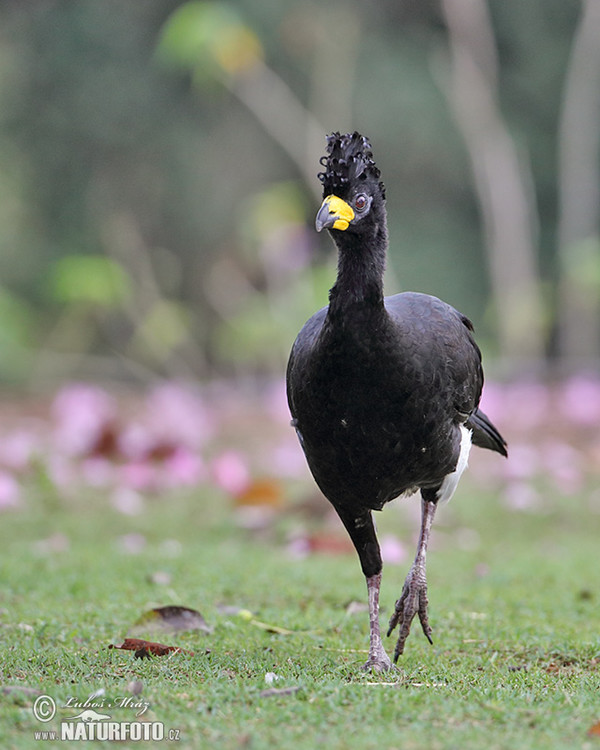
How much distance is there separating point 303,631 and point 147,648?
87cm

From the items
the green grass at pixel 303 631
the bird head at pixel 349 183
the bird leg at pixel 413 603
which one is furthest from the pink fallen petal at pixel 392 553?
the bird head at pixel 349 183

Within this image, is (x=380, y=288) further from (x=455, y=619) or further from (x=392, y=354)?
(x=455, y=619)

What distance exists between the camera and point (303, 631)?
170 inches

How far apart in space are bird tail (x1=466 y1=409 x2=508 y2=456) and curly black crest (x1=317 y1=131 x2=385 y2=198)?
118cm

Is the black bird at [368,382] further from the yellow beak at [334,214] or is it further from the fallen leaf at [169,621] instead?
the fallen leaf at [169,621]

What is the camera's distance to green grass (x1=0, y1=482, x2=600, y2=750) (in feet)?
9.34

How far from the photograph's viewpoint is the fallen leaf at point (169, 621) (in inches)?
163

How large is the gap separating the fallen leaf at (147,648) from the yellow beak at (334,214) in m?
1.52

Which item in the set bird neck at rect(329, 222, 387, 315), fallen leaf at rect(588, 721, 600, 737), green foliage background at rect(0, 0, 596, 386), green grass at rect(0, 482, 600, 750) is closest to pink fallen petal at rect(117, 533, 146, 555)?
green grass at rect(0, 482, 600, 750)

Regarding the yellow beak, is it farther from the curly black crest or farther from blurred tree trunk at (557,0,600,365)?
blurred tree trunk at (557,0,600,365)

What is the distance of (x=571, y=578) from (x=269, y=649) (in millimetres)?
2307

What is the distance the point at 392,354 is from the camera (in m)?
3.67

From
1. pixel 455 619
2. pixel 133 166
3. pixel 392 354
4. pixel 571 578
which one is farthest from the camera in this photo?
pixel 133 166

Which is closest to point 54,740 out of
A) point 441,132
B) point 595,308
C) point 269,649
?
point 269,649
